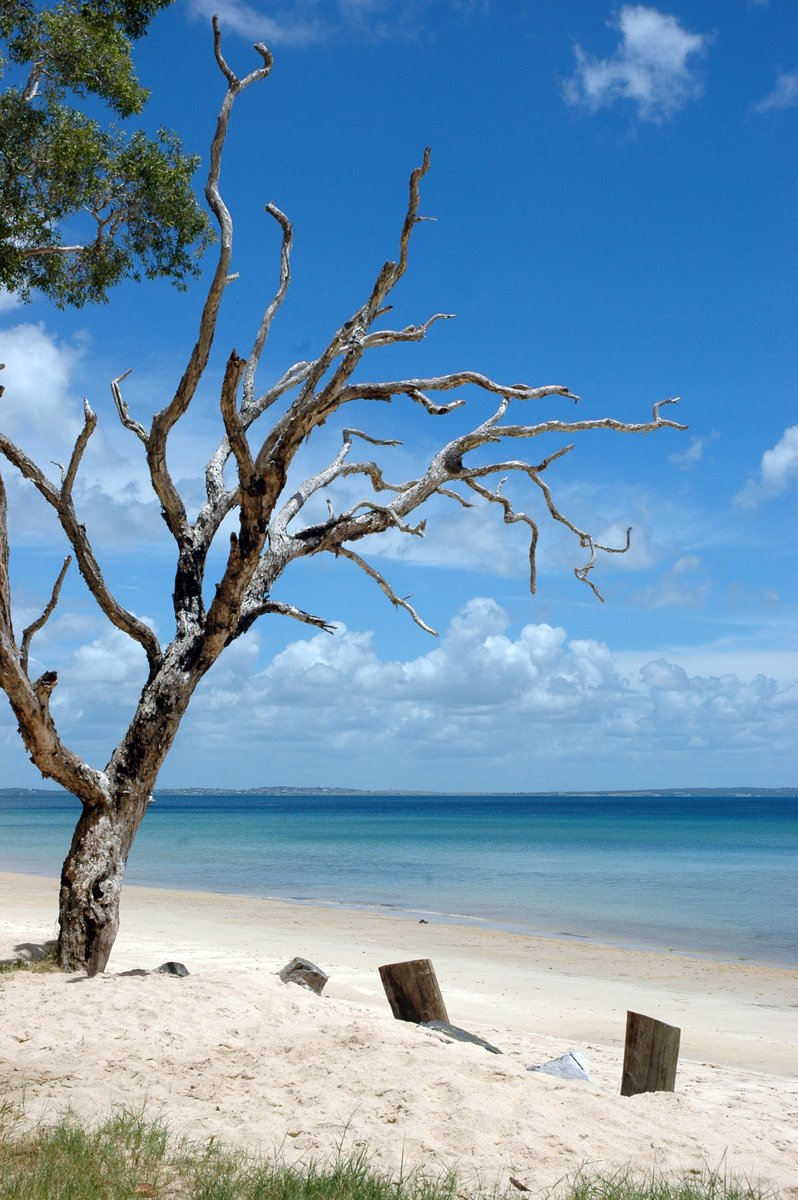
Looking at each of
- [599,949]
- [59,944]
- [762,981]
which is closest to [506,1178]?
[59,944]

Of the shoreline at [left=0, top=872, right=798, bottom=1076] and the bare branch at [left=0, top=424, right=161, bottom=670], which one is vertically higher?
the bare branch at [left=0, top=424, right=161, bottom=670]

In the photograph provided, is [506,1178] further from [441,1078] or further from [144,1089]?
[144,1089]

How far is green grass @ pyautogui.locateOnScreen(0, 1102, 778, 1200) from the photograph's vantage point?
4.24 m

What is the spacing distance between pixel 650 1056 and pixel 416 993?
1976 mm

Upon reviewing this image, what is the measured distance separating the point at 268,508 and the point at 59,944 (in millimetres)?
4072

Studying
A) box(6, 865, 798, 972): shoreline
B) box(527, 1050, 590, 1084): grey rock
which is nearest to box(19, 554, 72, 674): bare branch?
box(527, 1050, 590, 1084): grey rock

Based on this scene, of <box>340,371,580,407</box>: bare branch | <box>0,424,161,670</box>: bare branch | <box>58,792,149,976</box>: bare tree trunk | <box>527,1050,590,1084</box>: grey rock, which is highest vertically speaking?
<box>340,371,580,407</box>: bare branch

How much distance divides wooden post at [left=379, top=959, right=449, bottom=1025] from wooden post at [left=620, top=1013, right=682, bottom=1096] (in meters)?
1.72

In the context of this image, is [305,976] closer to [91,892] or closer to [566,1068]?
[91,892]

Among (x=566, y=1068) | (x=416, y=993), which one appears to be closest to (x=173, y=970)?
(x=416, y=993)

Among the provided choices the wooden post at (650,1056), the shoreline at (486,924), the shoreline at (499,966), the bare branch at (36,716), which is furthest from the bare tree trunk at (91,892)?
the shoreline at (486,924)

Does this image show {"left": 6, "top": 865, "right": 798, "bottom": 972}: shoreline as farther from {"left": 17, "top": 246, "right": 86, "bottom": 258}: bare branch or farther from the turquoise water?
{"left": 17, "top": 246, "right": 86, "bottom": 258}: bare branch

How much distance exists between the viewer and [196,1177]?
447 centimetres

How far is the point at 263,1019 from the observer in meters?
7.55
